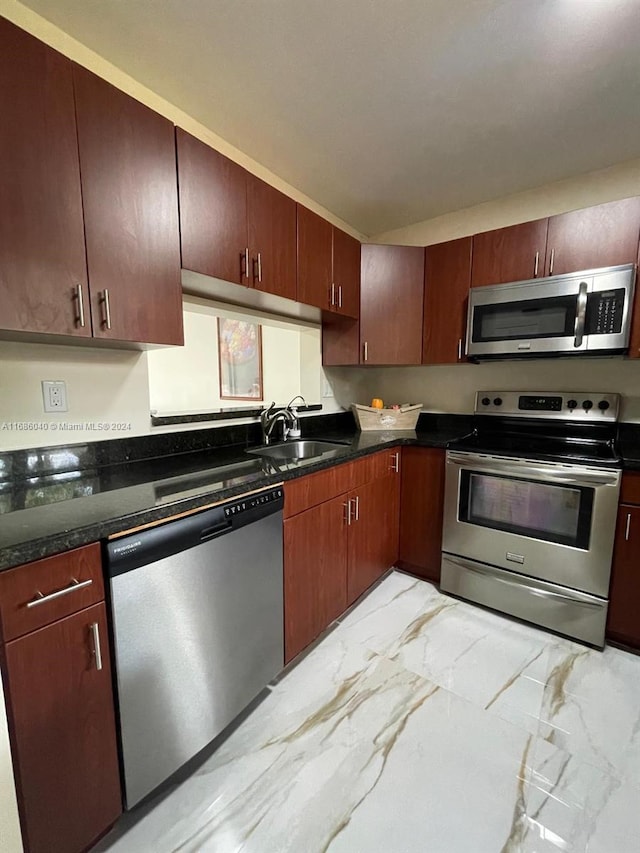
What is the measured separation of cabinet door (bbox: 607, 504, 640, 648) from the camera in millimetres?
1621

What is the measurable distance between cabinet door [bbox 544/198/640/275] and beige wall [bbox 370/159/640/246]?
1.31 ft

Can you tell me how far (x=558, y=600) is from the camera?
70.1 inches

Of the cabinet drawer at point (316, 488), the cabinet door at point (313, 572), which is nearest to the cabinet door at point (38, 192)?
the cabinet drawer at point (316, 488)

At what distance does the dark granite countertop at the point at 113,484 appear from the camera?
817 mm

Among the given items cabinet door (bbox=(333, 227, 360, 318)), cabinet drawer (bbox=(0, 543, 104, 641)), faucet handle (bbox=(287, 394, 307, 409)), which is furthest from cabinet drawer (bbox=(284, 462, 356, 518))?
cabinet door (bbox=(333, 227, 360, 318))

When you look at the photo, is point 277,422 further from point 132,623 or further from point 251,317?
point 132,623

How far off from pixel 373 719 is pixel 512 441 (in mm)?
1616

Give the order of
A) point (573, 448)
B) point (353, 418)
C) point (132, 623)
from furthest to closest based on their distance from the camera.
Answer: point (353, 418) → point (573, 448) → point (132, 623)

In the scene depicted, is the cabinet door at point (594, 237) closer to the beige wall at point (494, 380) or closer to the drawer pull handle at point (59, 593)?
the beige wall at point (494, 380)

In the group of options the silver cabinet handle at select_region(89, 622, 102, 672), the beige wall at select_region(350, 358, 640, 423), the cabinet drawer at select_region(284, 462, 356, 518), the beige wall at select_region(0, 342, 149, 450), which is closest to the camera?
the silver cabinet handle at select_region(89, 622, 102, 672)

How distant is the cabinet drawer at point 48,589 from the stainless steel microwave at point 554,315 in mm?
2138

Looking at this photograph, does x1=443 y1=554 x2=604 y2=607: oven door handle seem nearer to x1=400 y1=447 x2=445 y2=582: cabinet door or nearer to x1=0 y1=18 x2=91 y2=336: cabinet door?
x1=400 y1=447 x2=445 y2=582: cabinet door

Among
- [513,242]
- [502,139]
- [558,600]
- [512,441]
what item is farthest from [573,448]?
[502,139]

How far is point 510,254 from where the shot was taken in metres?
2.03
